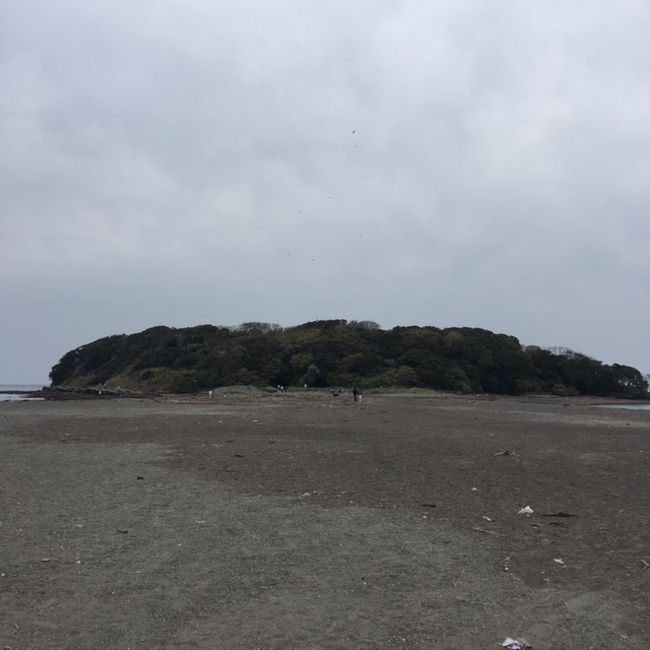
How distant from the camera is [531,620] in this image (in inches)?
205

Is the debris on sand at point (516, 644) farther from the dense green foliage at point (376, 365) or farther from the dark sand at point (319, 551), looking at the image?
the dense green foliage at point (376, 365)

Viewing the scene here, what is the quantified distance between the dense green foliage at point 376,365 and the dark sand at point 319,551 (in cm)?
6238

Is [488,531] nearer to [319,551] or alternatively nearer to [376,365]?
[319,551]

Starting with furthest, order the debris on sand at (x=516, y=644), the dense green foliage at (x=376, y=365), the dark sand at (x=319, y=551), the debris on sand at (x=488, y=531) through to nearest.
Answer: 1. the dense green foliage at (x=376, y=365)
2. the debris on sand at (x=488, y=531)
3. the dark sand at (x=319, y=551)
4. the debris on sand at (x=516, y=644)

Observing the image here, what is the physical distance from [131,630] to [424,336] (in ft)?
283

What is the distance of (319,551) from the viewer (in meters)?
7.08

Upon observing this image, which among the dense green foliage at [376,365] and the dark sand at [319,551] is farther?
the dense green foliage at [376,365]

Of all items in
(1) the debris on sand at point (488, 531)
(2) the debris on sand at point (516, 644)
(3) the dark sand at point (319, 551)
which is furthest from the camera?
(1) the debris on sand at point (488, 531)

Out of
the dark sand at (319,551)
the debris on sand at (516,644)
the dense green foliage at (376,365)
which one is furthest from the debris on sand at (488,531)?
the dense green foliage at (376,365)

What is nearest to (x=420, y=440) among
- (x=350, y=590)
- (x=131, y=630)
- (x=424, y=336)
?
(x=350, y=590)

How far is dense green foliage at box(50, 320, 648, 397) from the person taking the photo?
7862 cm

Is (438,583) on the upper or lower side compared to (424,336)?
lower

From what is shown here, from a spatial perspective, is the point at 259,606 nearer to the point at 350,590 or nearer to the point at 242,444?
the point at 350,590

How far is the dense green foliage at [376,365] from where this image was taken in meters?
78.6
